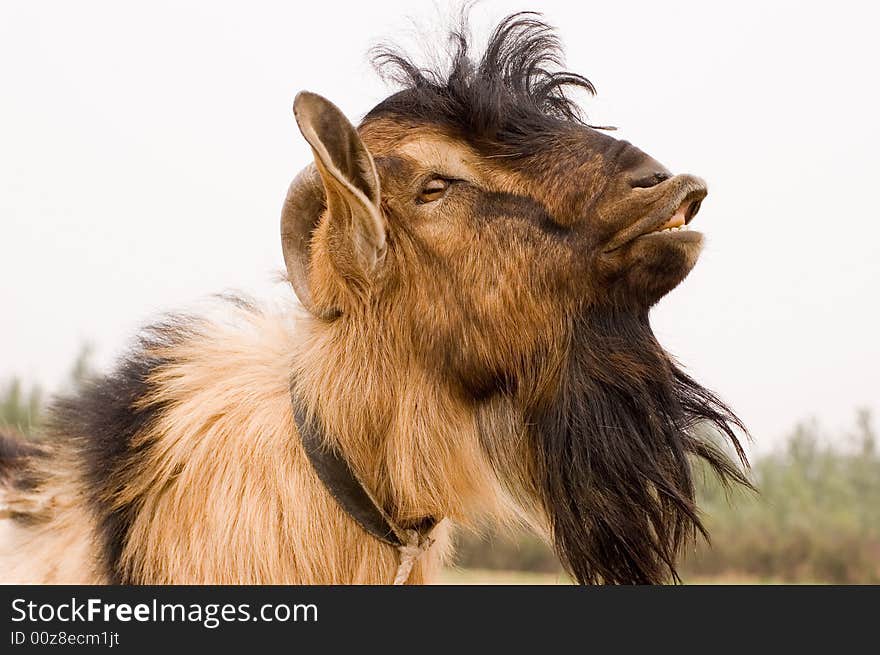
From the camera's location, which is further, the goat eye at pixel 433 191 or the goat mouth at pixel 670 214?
the goat eye at pixel 433 191

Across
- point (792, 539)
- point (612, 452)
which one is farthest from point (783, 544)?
point (612, 452)

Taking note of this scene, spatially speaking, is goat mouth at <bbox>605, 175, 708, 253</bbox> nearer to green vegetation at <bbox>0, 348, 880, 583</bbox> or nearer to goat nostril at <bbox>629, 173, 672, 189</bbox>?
goat nostril at <bbox>629, 173, 672, 189</bbox>

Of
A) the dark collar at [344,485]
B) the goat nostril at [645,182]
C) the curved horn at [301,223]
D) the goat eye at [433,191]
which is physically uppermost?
the goat nostril at [645,182]

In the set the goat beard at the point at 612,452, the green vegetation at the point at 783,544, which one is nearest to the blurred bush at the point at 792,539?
the green vegetation at the point at 783,544

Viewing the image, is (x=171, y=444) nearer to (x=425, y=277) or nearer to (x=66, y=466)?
(x=66, y=466)

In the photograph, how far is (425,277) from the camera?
344 centimetres

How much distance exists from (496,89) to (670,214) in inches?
35.5

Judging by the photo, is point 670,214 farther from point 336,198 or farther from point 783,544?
point 783,544

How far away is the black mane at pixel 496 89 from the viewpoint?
142 inches

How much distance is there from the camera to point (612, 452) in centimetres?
354

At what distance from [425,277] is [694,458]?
4.55ft

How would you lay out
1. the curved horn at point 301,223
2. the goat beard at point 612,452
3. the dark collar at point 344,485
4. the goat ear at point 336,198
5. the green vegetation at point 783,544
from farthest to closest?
1. the green vegetation at point 783,544
2. the curved horn at point 301,223
3. the goat beard at point 612,452
4. the dark collar at point 344,485
5. the goat ear at point 336,198

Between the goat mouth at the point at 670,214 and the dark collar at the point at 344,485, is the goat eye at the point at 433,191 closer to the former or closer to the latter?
the goat mouth at the point at 670,214
